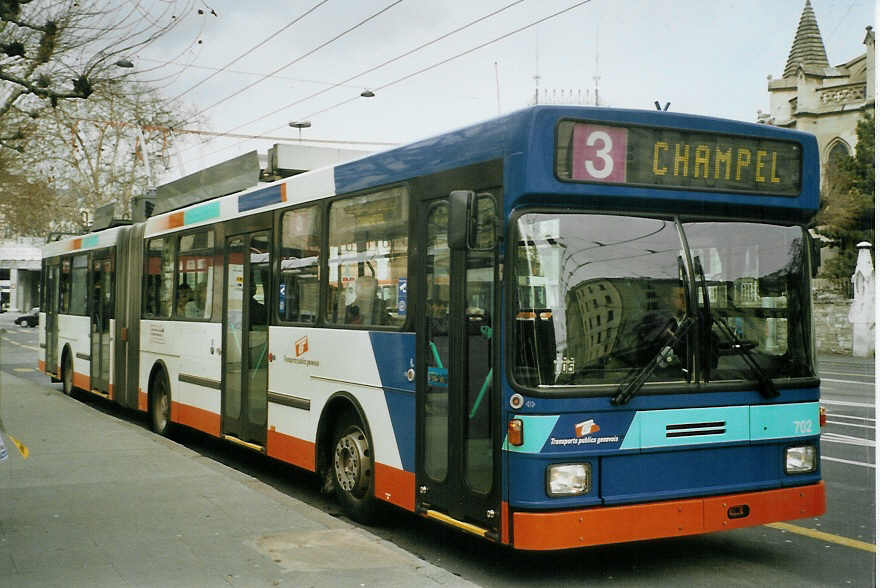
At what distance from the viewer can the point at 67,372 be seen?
1811 cm

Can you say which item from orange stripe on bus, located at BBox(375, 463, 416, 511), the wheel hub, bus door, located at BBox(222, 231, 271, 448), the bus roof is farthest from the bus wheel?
the bus roof

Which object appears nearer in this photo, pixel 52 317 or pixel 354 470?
pixel 354 470

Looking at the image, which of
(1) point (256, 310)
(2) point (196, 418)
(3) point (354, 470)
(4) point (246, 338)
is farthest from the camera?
(2) point (196, 418)

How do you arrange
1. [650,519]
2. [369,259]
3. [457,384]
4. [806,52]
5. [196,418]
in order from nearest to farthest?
[650,519], [457,384], [369,259], [196,418], [806,52]

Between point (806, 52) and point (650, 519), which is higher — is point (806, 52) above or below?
above

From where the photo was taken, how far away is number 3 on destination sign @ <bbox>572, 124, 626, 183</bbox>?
607 cm

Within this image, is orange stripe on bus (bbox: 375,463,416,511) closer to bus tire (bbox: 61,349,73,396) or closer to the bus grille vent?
the bus grille vent

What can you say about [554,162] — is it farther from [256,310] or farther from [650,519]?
[256,310]

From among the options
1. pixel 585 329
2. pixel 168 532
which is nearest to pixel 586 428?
pixel 585 329

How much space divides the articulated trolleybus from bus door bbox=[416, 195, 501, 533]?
0.06ft

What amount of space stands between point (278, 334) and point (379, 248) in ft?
7.06

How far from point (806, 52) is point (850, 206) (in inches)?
488

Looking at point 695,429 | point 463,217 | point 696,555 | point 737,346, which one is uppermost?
point 463,217

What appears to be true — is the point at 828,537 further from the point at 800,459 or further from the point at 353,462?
the point at 353,462
